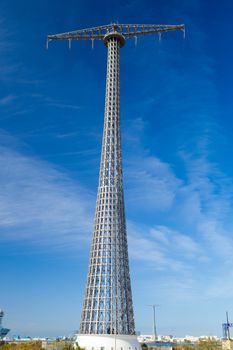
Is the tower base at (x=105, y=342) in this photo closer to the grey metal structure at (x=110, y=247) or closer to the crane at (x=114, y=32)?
the grey metal structure at (x=110, y=247)

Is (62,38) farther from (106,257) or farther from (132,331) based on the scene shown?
(132,331)

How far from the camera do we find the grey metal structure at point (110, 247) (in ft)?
224

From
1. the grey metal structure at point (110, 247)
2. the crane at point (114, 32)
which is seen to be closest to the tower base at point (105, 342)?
the grey metal structure at point (110, 247)

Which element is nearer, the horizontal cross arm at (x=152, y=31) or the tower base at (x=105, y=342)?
the tower base at (x=105, y=342)

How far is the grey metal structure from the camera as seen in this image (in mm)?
68125

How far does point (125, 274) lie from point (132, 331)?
33.3 feet

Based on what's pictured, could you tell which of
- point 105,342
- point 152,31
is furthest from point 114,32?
point 105,342

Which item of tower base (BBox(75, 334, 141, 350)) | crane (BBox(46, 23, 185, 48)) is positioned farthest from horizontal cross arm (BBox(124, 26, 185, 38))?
tower base (BBox(75, 334, 141, 350))

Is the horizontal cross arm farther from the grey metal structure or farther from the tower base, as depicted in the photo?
the tower base

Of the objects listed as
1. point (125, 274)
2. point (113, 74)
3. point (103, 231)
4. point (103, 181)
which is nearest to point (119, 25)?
point (113, 74)

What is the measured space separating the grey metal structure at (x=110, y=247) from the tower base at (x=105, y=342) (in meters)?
1.26

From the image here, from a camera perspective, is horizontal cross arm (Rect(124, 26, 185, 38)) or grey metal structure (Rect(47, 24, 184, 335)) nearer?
grey metal structure (Rect(47, 24, 184, 335))

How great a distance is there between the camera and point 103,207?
75750 millimetres

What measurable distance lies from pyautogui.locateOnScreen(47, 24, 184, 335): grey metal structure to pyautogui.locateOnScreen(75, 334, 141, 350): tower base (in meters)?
1.26
